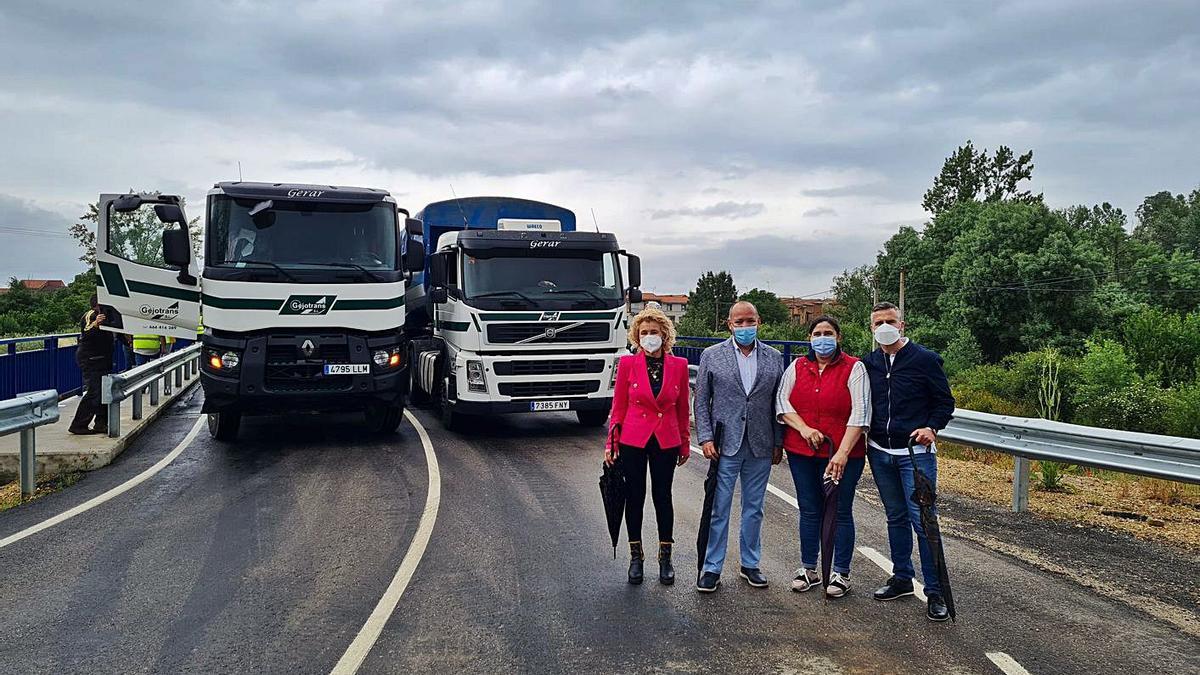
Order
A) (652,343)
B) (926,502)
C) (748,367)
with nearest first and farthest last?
1. (926,502)
2. (748,367)
3. (652,343)

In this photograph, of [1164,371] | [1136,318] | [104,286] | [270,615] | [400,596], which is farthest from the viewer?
[1136,318]

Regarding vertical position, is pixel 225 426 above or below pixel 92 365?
below

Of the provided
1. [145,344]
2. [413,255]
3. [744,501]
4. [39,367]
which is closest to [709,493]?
[744,501]

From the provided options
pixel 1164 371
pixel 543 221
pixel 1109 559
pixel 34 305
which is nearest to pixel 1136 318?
pixel 1164 371

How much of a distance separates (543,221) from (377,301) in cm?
351

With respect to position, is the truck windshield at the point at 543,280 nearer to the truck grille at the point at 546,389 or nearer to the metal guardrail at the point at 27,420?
the truck grille at the point at 546,389

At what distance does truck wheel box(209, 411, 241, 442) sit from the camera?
37.6 feet

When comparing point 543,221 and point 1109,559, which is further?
point 543,221

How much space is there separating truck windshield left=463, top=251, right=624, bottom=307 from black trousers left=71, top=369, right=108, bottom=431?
4.53 m

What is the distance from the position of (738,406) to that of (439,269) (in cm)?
742

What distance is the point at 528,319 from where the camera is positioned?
11477 mm

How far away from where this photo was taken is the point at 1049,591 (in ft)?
17.9

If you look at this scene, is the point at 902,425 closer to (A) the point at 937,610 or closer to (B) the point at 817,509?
(B) the point at 817,509

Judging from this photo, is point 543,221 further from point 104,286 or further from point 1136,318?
point 1136,318
